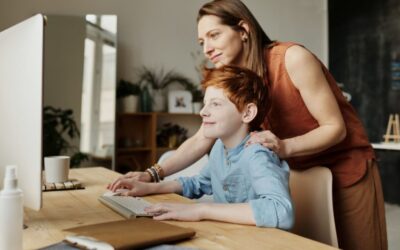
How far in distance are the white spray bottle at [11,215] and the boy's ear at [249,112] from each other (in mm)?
616

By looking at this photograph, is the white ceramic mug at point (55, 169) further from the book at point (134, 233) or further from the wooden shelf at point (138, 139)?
the wooden shelf at point (138, 139)

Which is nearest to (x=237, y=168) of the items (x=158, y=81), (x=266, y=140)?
(x=266, y=140)

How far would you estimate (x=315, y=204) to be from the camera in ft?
4.09

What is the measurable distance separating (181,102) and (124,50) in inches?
34.4

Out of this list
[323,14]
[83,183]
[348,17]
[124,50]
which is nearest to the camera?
[83,183]

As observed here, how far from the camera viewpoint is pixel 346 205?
4.58ft

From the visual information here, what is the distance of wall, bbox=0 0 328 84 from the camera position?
181 inches

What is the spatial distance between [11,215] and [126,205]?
1.34 feet

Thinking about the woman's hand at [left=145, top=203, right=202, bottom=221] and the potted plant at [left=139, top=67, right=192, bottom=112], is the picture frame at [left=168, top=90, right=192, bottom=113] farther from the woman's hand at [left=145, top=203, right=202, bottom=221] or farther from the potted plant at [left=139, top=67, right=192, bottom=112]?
the woman's hand at [left=145, top=203, right=202, bottom=221]

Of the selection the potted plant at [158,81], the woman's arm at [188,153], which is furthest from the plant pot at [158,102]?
the woman's arm at [188,153]

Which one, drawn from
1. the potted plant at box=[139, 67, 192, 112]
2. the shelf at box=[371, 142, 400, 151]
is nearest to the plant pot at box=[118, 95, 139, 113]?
the potted plant at box=[139, 67, 192, 112]

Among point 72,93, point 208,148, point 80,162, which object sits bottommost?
point 80,162

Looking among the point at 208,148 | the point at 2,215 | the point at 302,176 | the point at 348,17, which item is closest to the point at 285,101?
the point at 302,176

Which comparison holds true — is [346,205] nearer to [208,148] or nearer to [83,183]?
[208,148]
